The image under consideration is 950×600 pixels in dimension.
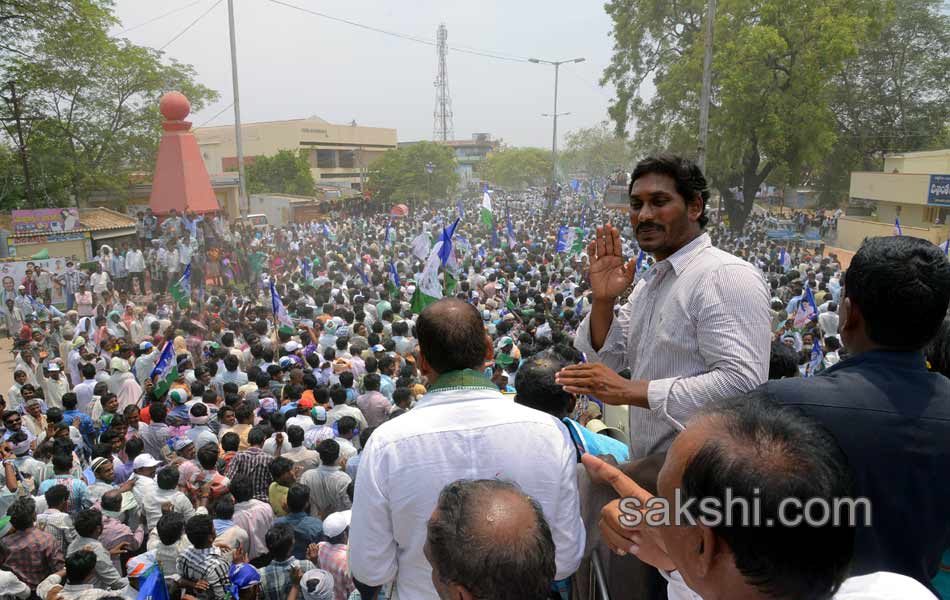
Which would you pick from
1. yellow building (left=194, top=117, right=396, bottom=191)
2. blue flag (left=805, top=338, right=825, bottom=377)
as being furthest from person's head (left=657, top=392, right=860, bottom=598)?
yellow building (left=194, top=117, right=396, bottom=191)

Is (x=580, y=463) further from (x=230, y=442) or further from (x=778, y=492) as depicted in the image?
(x=230, y=442)

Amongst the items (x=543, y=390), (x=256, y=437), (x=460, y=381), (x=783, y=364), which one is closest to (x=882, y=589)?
(x=460, y=381)

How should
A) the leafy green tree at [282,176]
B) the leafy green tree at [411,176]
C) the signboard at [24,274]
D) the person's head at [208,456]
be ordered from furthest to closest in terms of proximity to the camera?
the leafy green tree at [282,176] → the leafy green tree at [411,176] → the signboard at [24,274] → the person's head at [208,456]

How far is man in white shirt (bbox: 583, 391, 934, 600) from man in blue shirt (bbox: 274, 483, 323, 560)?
10.7 feet

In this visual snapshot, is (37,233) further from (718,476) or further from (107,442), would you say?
(718,476)

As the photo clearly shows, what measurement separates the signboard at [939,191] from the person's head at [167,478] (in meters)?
26.1

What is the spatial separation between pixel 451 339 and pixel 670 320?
0.65 metres

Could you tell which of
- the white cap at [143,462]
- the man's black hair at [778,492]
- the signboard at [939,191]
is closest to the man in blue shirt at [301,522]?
the white cap at [143,462]

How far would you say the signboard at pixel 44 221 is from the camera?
16.7 meters

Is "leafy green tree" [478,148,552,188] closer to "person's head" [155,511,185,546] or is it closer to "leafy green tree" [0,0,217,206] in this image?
"leafy green tree" [0,0,217,206]

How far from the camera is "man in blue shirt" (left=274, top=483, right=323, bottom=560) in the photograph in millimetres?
3902

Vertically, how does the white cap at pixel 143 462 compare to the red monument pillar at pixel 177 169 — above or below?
below

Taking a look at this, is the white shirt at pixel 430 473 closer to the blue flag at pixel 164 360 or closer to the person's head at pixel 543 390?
the person's head at pixel 543 390

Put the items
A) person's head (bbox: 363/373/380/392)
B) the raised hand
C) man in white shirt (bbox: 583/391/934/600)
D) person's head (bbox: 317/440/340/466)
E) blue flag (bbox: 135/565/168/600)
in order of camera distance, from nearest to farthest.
Result: man in white shirt (bbox: 583/391/934/600) < the raised hand < blue flag (bbox: 135/565/168/600) < person's head (bbox: 317/440/340/466) < person's head (bbox: 363/373/380/392)
